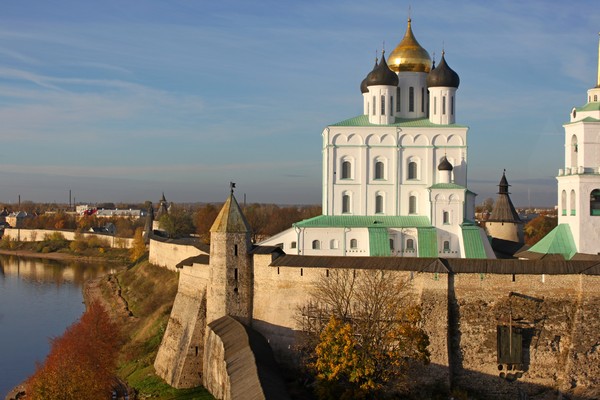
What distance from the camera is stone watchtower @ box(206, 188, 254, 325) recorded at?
15.9 metres

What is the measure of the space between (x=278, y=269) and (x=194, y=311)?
98.5 inches

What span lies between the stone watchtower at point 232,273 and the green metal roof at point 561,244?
6.77 m

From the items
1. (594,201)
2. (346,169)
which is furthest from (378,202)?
(594,201)

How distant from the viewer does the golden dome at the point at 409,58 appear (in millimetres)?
22484

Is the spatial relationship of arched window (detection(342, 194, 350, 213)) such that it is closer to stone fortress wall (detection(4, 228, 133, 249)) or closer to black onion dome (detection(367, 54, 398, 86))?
black onion dome (detection(367, 54, 398, 86))

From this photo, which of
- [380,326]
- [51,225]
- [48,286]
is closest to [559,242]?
[380,326]

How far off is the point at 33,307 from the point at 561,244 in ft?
68.8

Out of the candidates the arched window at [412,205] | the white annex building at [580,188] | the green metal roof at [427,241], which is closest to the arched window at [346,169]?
the arched window at [412,205]

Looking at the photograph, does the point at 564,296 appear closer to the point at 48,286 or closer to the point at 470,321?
the point at 470,321

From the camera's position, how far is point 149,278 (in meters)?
28.7

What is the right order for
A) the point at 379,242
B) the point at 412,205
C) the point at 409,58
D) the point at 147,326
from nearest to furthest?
the point at 379,242 < the point at 412,205 < the point at 147,326 < the point at 409,58

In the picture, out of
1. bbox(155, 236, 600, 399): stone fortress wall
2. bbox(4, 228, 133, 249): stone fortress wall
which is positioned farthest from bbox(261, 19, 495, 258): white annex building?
bbox(4, 228, 133, 249): stone fortress wall

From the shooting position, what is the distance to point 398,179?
20938mm

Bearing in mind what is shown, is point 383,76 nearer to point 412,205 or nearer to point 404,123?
point 404,123
